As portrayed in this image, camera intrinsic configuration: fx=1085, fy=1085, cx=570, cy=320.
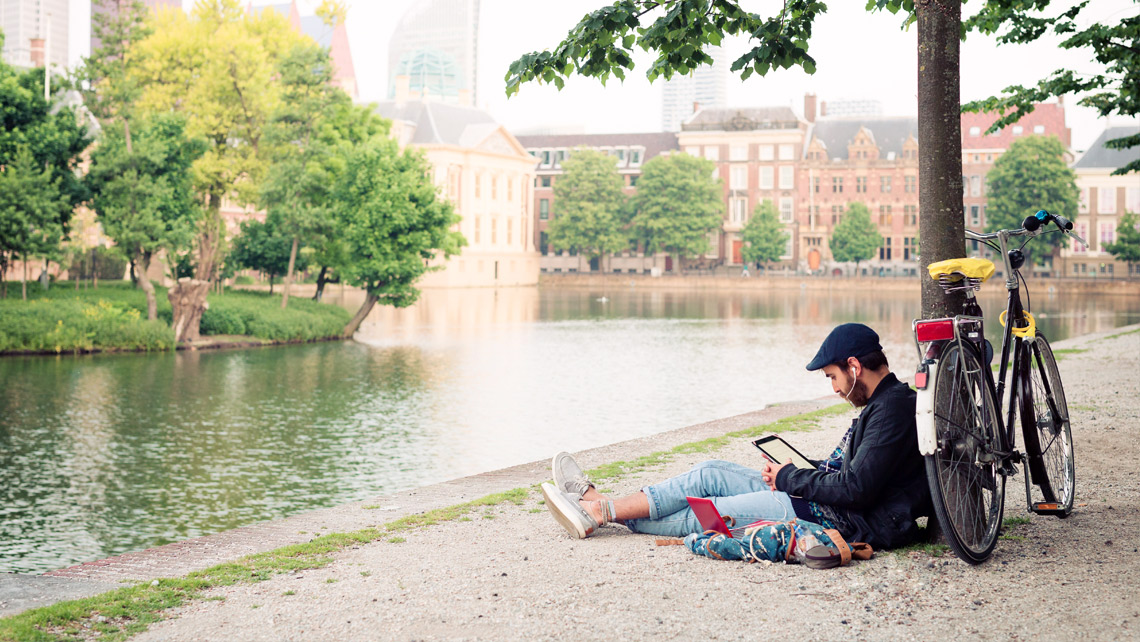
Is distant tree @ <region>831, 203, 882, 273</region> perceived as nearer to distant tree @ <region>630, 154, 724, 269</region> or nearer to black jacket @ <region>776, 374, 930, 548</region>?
distant tree @ <region>630, 154, 724, 269</region>

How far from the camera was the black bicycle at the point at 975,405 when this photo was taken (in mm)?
5156

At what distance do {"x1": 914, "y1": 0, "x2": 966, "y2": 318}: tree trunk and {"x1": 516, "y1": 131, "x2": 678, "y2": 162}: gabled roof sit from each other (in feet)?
332

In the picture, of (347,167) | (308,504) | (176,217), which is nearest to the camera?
(308,504)

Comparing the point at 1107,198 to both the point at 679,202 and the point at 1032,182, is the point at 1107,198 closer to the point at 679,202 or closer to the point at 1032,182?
the point at 1032,182

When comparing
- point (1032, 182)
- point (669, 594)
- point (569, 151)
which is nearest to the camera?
point (669, 594)

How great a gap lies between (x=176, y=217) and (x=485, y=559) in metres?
29.6

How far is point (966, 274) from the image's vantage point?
5.73 m

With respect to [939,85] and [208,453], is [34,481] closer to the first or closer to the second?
[208,453]

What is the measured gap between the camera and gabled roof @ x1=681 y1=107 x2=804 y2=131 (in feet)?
334

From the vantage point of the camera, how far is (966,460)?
17.9ft

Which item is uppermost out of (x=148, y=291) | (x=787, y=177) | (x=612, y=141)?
(x=612, y=141)

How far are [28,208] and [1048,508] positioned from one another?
28.4 m

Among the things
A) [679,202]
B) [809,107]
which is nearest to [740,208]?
[679,202]

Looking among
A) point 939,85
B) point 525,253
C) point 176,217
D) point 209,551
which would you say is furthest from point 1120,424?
point 525,253
